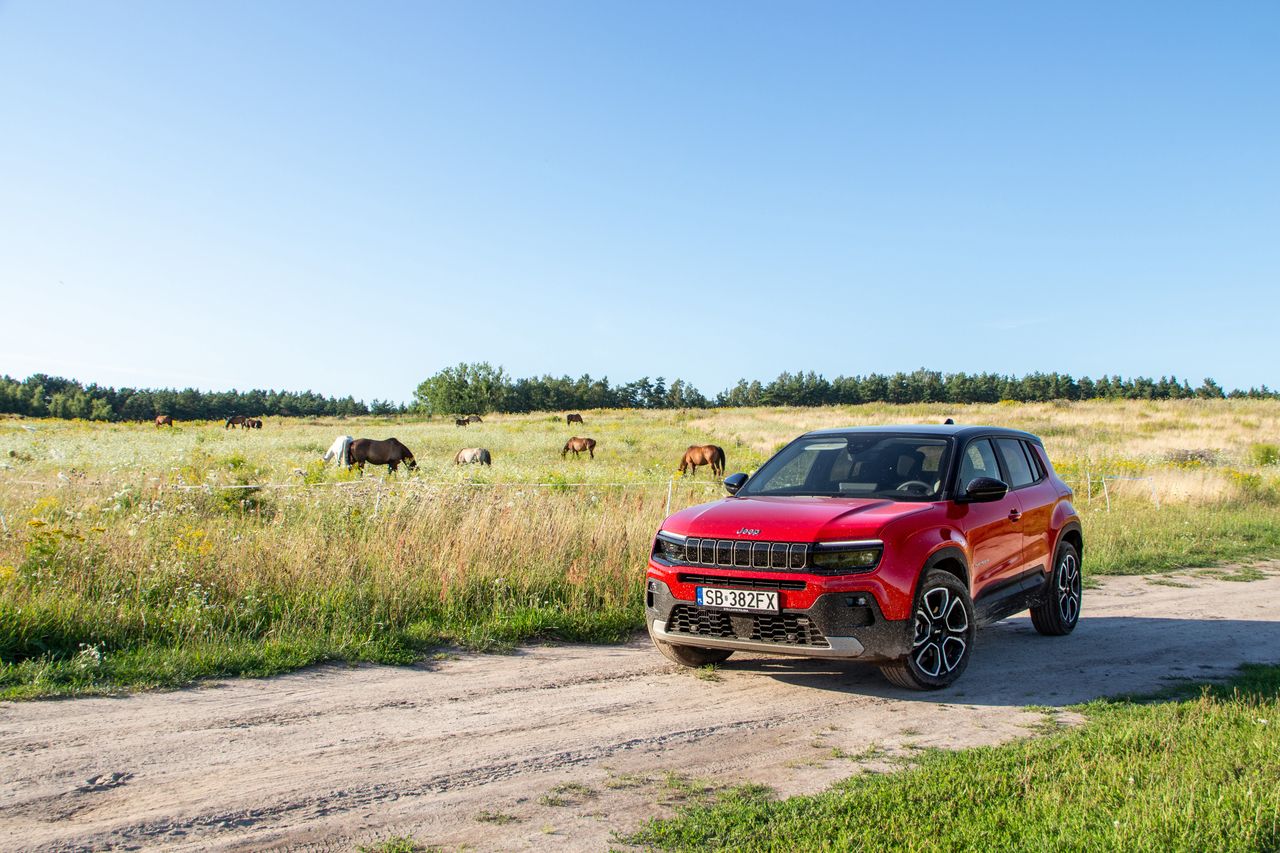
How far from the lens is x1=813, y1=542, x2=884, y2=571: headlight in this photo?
6105 millimetres

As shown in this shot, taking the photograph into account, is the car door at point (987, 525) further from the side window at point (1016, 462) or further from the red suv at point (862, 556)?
the side window at point (1016, 462)

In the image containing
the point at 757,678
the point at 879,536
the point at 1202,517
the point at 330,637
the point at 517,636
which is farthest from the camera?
the point at 1202,517

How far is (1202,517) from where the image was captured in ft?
57.1

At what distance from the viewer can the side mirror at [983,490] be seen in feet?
23.0

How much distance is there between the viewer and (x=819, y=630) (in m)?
6.04

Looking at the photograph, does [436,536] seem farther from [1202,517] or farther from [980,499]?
[1202,517]

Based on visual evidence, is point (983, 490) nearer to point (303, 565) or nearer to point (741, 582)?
point (741, 582)

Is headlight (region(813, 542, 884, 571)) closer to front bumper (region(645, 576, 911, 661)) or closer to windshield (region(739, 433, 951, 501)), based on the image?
front bumper (region(645, 576, 911, 661))

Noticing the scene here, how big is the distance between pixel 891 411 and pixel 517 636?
200ft

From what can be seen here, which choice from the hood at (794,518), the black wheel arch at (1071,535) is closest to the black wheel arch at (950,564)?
the hood at (794,518)

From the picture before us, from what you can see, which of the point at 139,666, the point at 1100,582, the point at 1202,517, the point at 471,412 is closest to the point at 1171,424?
the point at 1202,517

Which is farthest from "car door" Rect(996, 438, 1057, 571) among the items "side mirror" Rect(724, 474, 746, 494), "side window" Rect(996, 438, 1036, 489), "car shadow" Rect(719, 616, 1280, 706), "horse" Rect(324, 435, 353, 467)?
"horse" Rect(324, 435, 353, 467)

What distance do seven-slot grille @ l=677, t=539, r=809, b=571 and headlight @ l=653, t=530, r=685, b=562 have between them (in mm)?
42

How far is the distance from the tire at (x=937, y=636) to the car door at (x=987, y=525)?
39 cm
